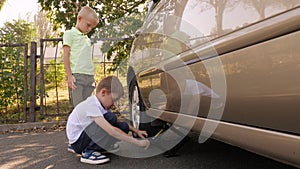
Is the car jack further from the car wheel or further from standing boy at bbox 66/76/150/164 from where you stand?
standing boy at bbox 66/76/150/164

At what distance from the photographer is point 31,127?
471 centimetres

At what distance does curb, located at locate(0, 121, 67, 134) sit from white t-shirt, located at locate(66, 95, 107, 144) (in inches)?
91.7

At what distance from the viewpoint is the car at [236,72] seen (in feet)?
3.43

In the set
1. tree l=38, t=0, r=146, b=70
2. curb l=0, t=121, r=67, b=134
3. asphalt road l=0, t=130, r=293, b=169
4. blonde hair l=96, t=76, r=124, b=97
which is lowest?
curb l=0, t=121, r=67, b=134

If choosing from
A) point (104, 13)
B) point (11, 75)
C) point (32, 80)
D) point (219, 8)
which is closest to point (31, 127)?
point (32, 80)

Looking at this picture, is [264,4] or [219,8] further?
[219,8]

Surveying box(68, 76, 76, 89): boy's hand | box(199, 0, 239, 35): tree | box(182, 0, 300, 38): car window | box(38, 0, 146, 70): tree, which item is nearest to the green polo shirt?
box(68, 76, 76, 89): boy's hand

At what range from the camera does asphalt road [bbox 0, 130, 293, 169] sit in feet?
7.37

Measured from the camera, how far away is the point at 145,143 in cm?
231

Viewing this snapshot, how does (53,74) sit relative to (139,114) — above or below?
above

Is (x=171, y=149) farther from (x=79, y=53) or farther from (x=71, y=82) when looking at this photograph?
(x=79, y=53)

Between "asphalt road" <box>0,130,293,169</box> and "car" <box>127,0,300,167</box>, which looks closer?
"car" <box>127,0,300,167</box>

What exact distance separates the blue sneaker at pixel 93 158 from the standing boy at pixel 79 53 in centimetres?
62

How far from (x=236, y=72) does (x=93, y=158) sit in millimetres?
1475
